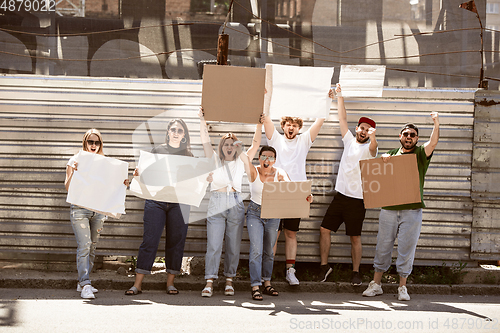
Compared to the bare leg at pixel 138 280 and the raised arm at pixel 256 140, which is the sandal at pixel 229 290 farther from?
the raised arm at pixel 256 140

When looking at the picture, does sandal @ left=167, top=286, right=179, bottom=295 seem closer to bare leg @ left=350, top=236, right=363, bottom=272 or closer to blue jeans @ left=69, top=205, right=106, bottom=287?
blue jeans @ left=69, top=205, right=106, bottom=287

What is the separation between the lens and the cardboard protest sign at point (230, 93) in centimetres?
521

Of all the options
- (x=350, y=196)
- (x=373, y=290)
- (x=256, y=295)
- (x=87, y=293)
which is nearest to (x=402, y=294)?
(x=373, y=290)

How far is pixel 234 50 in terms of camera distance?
9.46 meters

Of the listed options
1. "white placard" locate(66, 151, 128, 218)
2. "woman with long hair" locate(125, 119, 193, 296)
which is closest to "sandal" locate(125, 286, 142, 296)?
"woman with long hair" locate(125, 119, 193, 296)

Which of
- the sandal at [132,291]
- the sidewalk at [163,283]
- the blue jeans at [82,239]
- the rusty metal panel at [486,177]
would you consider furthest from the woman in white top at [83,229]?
the rusty metal panel at [486,177]

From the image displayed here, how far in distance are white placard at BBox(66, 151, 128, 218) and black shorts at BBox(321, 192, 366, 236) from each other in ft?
9.56

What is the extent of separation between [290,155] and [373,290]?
2.13 m

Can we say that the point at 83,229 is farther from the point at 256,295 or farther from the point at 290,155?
the point at 290,155

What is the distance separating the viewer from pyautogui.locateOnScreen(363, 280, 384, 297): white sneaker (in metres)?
5.86

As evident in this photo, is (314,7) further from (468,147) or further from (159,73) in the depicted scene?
(468,147)

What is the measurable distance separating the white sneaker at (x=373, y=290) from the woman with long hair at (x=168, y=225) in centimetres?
253

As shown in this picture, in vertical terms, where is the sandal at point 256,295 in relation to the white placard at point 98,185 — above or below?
below

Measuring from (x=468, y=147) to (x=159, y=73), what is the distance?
20.6 feet
